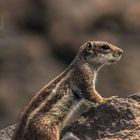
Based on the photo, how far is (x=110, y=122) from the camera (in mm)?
11445

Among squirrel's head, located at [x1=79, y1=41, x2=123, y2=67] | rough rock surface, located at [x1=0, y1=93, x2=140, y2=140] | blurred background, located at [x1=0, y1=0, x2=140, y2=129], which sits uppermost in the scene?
blurred background, located at [x1=0, y1=0, x2=140, y2=129]

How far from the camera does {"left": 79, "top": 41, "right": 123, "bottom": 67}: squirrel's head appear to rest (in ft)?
42.3

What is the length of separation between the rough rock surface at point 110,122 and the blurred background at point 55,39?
14.7m

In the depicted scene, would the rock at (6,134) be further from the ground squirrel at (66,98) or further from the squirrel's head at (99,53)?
the squirrel's head at (99,53)

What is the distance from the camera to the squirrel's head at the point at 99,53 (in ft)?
42.3

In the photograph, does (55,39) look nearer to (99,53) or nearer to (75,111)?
(99,53)

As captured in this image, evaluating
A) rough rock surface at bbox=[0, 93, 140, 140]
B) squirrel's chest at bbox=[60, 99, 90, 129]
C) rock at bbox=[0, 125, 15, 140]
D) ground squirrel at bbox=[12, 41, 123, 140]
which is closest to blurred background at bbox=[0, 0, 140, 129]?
rock at bbox=[0, 125, 15, 140]

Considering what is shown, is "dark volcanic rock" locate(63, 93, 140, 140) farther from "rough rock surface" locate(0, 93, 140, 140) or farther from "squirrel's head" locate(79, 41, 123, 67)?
"squirrel's head" locate(79, 41, 123, 67)

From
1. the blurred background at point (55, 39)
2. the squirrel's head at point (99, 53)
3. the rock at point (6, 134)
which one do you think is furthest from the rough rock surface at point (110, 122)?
the blurred background at point (55, 39)

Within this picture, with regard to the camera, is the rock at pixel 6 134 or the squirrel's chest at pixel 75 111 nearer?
the squirrel's chest at pixel 75 111

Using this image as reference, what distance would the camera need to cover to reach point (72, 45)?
31750 mm

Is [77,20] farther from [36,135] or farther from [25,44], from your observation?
[36,135]

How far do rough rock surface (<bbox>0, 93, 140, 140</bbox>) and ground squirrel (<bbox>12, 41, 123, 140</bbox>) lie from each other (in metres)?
0.21

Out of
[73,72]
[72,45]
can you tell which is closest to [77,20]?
[72,45]
